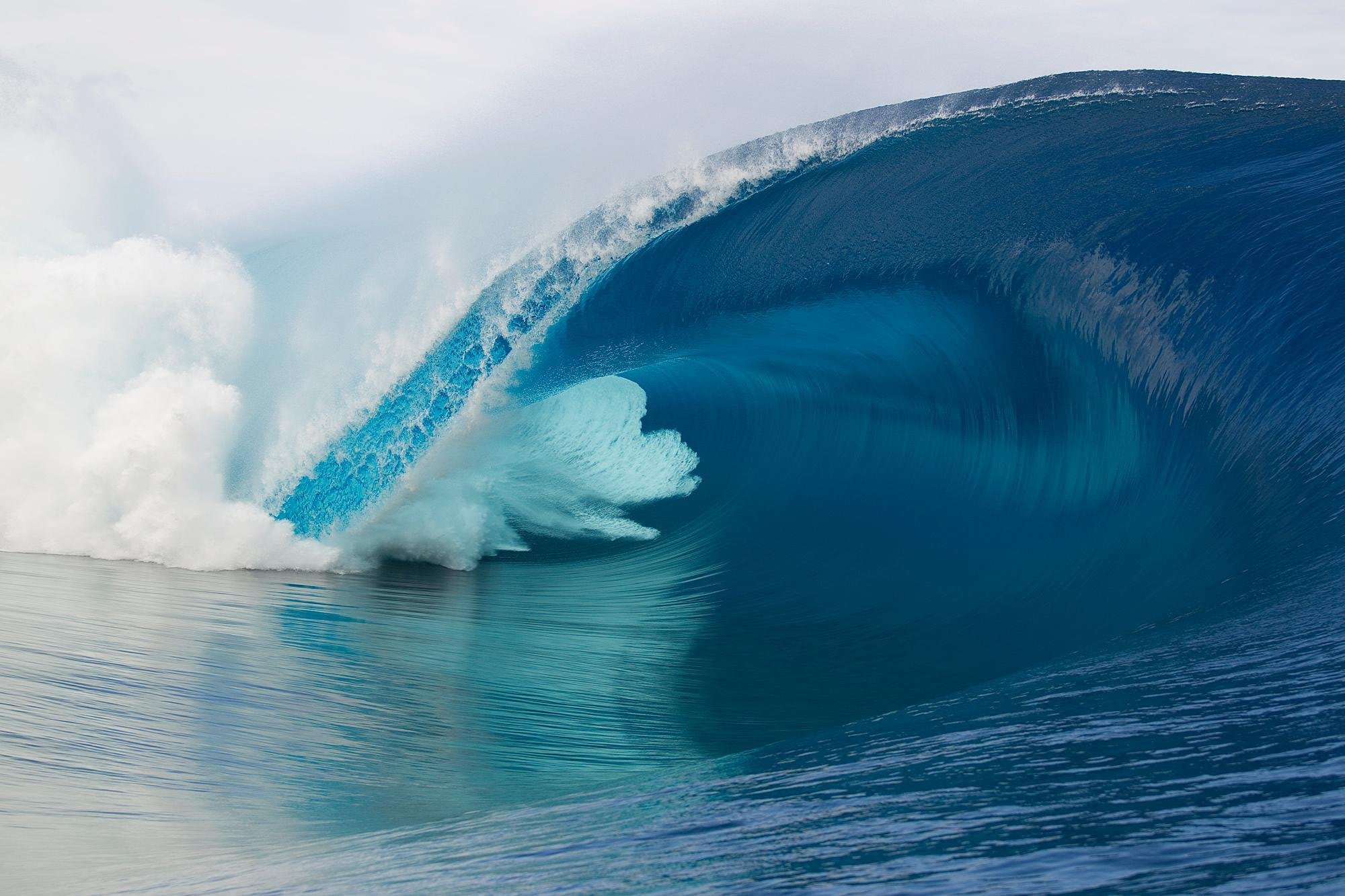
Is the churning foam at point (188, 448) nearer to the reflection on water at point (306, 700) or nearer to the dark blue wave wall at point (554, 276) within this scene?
the dark blue wave wall at point (554, 276)

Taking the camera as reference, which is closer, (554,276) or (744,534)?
(744,534)

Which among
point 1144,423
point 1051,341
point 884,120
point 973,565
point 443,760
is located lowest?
point 443,760

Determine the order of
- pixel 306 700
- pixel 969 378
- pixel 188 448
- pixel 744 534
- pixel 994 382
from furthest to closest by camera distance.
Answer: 1. pixel 188 448
2. pixel 744 534
3. pixel 969 378
4. pixel 994 382
5. pixel 306 700

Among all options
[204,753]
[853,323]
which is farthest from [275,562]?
[853,323]

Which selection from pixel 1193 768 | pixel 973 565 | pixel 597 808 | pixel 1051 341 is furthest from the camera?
pixel 1051 341

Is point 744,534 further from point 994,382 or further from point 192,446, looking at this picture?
point 192,446

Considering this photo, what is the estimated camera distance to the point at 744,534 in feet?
20.4

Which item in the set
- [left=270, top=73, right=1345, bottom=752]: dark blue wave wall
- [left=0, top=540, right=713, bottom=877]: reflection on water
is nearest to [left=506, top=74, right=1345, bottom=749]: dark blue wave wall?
[left=270, top=73, right=1345, bottom=752]: dark blue wave wall

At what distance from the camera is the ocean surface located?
2.13 meters

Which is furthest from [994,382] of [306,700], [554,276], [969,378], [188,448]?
[188,448]

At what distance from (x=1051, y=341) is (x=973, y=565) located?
1.49 m

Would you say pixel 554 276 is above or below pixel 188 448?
above

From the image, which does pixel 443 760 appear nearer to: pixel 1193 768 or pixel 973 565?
pixel 1193 768

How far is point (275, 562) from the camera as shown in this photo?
20.8 ft
